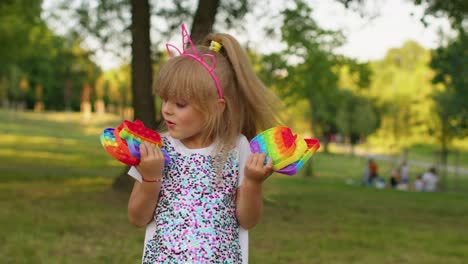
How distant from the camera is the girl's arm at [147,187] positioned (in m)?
2.33

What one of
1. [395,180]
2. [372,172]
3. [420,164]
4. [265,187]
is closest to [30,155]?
[372,172]

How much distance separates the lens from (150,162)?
7.63 ft

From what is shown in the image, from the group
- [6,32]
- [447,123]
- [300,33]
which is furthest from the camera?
[447,123]

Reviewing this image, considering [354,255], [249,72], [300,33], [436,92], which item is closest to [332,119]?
[436,92]

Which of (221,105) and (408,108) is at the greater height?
(408,108)

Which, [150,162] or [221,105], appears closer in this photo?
[150,162]

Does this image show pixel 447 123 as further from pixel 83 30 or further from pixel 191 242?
pixel 191 242

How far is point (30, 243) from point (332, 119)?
51003 millimetres

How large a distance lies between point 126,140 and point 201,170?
1.11 feet

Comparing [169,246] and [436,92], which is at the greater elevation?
[436,92]

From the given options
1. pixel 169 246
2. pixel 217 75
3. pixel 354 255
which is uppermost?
pixel 217 75

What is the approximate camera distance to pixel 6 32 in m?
25.9

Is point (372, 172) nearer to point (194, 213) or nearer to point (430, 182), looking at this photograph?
point (430, 182)

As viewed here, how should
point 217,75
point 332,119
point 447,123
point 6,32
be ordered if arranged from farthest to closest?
point 332,119 < point 447,123 < point 6,32 < point 217,75
